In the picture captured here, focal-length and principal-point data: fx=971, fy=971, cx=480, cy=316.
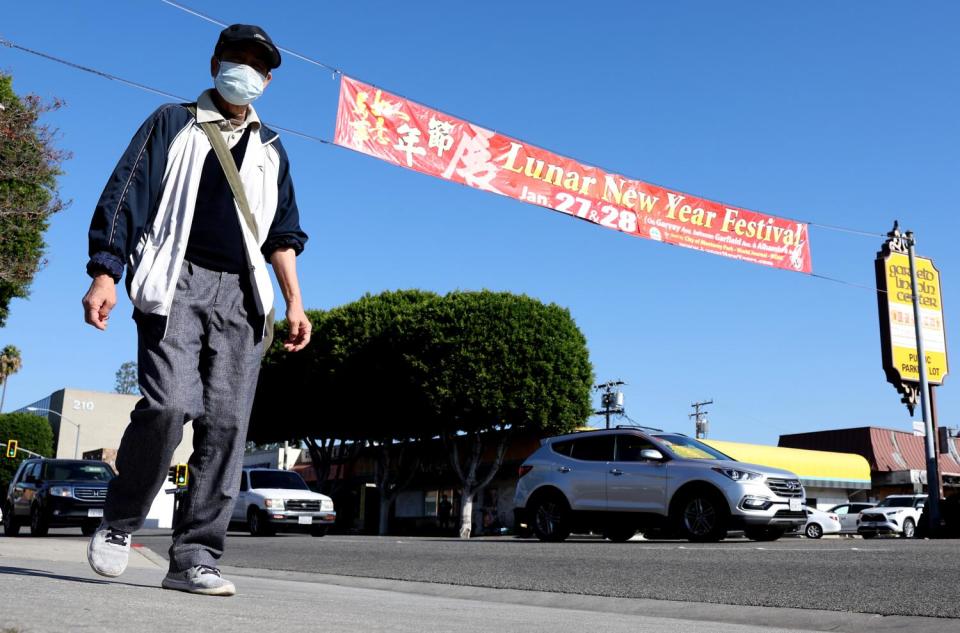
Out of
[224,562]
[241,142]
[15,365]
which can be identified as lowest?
[224,562]

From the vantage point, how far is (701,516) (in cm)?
1369

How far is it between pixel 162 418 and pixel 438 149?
1124 cm

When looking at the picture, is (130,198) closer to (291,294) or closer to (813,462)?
(291,294)

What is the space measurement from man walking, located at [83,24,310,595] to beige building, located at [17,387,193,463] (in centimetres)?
7580

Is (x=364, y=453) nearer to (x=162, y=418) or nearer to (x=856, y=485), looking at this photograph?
(x=856, y=485)

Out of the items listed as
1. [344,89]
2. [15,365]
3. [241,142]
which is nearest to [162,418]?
[241,142]

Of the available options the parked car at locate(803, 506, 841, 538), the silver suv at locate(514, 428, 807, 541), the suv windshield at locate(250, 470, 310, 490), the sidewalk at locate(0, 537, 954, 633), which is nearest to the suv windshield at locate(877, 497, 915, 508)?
the parked car at locate(803, 506, 841, 538)

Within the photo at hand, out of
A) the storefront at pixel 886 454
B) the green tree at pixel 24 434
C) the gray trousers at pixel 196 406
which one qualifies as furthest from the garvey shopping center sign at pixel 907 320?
the green tree at pixel 24 434

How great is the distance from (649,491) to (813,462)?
1262 inches

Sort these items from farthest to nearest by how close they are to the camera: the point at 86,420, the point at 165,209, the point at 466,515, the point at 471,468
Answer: the point at 86,420 → the point at 471,468 → the point at 466,515 → the point at 165,209

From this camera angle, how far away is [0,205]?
18719 millimetres

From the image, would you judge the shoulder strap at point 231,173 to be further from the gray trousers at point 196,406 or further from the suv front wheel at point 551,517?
the suv front wheel at point 551,517

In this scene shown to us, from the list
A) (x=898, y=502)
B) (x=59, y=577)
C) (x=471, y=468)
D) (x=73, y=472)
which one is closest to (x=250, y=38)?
(x=59, y=577)

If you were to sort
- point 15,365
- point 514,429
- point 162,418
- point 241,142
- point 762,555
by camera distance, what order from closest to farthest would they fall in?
1. point 162,418
2. point 241,142
3. point 762,555
4. point 514,429
5. point 15,365
